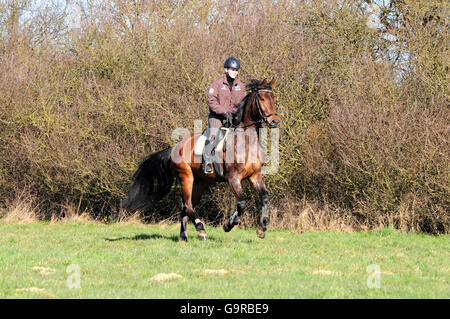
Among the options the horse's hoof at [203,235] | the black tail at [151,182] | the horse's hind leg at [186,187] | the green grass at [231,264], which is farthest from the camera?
the black tail at [151,182]

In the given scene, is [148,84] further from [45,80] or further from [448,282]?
[448,282]

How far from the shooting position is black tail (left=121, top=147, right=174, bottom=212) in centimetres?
1234

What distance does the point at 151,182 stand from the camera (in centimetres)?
1245

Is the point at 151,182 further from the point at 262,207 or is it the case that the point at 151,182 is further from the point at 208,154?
the point at 262,207

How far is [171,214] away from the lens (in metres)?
16.9

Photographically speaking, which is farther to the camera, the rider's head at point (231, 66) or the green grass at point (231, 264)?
the rider's head at point (231, 66)

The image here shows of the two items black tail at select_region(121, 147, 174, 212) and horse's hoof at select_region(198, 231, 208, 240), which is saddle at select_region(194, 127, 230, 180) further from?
horse's hoof at select_region(198, 231, 208, 240)

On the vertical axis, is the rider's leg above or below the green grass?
above

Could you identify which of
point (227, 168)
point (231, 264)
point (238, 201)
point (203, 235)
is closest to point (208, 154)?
point (227, 168)

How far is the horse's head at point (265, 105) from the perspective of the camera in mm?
9953

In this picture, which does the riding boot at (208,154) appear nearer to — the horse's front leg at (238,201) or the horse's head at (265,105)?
the horse's front leg at (238,201)

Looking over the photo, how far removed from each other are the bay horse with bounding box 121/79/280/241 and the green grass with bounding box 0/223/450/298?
0.65m

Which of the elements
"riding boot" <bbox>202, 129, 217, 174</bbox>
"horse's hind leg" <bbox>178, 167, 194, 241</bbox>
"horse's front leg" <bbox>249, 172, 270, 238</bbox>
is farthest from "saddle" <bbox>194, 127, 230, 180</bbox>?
"horse's front leg" <bbox>249, 172, 270, 238</bbox>

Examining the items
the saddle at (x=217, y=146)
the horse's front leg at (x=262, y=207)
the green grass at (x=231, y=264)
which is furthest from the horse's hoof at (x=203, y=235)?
the horse's front leg at (x=262, y=207)
